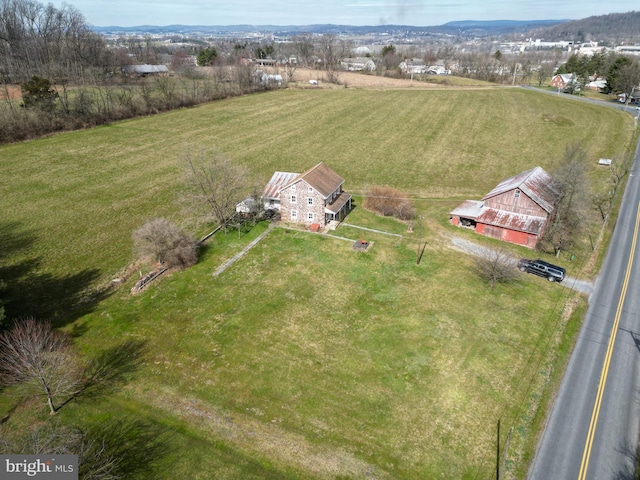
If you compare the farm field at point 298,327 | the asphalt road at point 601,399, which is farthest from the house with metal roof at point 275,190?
the asphalt road at point 601,399

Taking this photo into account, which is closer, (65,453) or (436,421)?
(65,453)

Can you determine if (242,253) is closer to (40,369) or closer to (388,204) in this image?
(388,204)

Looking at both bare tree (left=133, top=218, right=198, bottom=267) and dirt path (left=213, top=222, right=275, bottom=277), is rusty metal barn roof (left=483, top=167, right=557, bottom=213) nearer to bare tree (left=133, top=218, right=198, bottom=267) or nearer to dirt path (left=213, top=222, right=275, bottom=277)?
dirt path (left=213, top=222, right=275, bottom=277)

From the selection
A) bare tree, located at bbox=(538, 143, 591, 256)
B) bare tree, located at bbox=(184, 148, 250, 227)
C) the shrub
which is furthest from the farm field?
bare tree, located at bbox=(184, 148, 250, 227)

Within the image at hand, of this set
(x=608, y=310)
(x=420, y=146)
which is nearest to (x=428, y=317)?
(x=608, y=310)

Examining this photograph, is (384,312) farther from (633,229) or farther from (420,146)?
(420,146)

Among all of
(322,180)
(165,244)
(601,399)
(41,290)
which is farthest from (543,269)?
(41,290)
